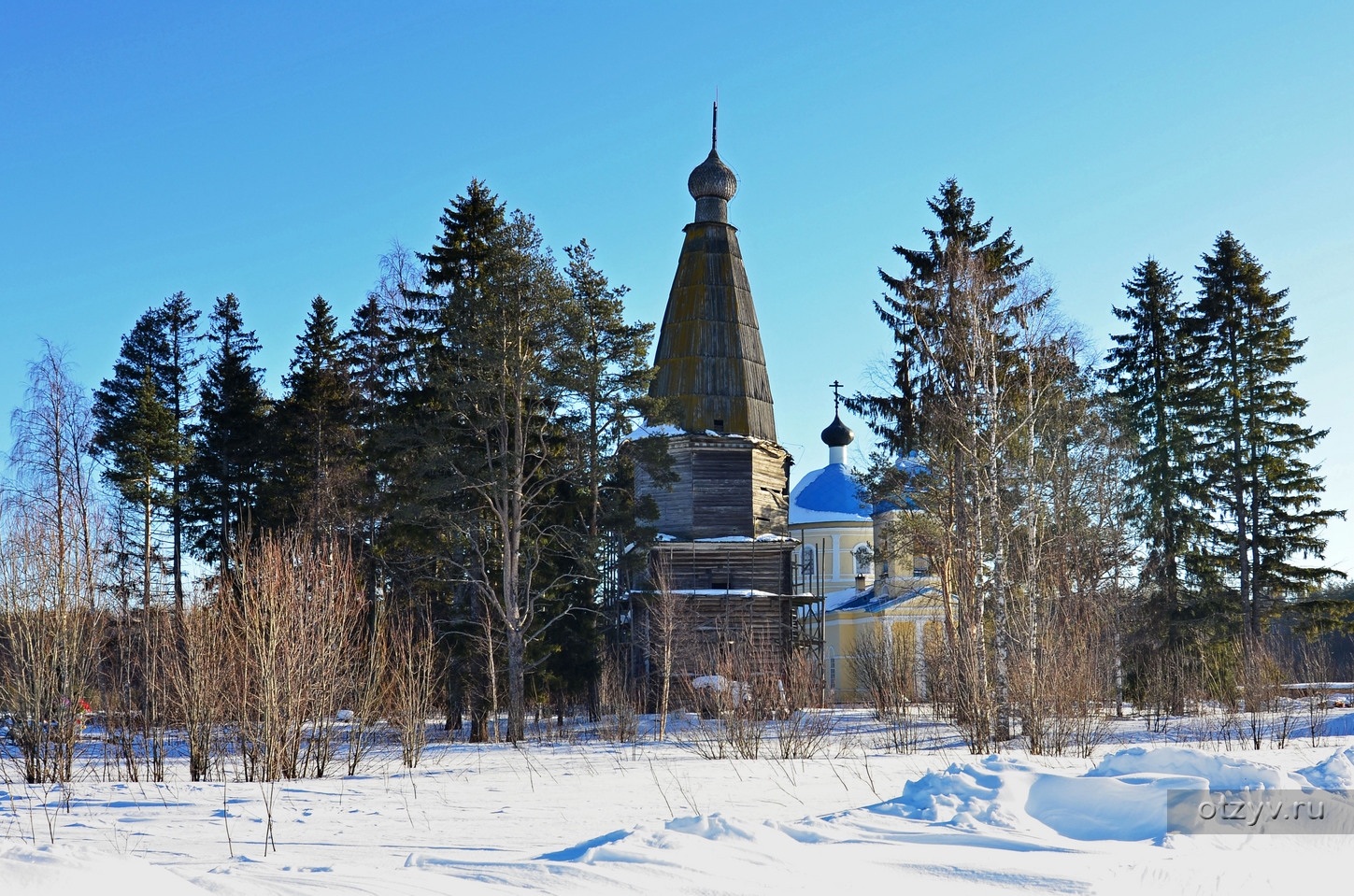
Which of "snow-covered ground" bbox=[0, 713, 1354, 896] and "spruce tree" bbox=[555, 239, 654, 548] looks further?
"spruce tree" bbox=[555, 239, 654, 548]

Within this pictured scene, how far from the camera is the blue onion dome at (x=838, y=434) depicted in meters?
51.1

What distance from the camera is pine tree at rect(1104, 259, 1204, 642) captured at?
27922mm

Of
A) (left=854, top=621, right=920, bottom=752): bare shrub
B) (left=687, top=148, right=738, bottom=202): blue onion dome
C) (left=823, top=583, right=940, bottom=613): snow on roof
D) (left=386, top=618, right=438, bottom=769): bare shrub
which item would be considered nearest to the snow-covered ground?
(left=386, top=618, right=438, bottom=769): bare shrub

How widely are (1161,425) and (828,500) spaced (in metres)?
20.8

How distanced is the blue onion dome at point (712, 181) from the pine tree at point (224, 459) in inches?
607

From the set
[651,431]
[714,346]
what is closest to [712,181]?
[714,346]

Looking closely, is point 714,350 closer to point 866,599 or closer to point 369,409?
point 369,409

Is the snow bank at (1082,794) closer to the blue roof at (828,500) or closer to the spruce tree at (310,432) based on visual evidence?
the spruce tree at (310,432)

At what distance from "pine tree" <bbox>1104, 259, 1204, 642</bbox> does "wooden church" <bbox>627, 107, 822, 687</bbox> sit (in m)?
9.53

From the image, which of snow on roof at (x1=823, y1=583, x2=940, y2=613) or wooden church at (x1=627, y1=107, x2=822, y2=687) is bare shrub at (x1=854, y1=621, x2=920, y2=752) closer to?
wooden church at (x1=627, y1=107, x2=822, y2=687)

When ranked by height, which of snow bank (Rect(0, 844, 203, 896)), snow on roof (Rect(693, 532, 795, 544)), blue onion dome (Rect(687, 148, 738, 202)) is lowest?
snow bank (Rect(0, 844, 203, 896))

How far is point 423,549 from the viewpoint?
950 inches

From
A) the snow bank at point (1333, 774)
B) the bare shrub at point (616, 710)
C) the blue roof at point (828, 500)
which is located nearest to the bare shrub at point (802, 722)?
the bare shrub at point (616, 710)

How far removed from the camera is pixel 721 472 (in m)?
31.4
